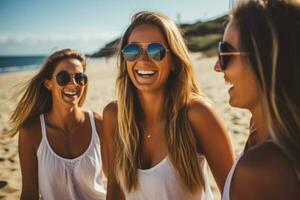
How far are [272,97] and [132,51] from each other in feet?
4.97

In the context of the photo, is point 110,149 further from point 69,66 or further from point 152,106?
point 69,66

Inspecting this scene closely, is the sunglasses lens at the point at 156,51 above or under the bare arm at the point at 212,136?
above

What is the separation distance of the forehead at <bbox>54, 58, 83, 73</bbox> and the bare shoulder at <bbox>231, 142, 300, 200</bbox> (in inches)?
101

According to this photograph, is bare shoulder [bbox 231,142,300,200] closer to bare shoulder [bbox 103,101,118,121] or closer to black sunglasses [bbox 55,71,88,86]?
bare shoulder [bbox 103,101,118,121]

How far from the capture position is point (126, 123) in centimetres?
279

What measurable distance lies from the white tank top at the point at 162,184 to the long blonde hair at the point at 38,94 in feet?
5.16

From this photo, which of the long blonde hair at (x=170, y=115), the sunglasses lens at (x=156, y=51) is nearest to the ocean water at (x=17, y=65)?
the long blonde hair at (x=170, y=115)

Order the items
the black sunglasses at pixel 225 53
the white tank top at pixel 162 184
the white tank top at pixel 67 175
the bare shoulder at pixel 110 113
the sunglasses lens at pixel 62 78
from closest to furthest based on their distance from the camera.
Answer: the black sunglasses at pixel 225 53, the white tank top at pixel 162 184, the bare shoulder at pixel 110 113, the white tank top at pixel 67 175, the sunglasses lens at pixel 62 78

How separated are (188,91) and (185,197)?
2.80 ft

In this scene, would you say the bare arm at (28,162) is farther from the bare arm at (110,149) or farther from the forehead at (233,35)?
the forehead at (233,35)

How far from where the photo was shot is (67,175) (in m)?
3.10

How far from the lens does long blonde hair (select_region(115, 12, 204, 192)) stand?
2471 mm

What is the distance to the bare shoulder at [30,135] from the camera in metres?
3.22

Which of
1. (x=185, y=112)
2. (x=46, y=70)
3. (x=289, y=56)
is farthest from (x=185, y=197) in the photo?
(x=46, y=70)
